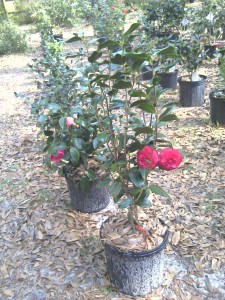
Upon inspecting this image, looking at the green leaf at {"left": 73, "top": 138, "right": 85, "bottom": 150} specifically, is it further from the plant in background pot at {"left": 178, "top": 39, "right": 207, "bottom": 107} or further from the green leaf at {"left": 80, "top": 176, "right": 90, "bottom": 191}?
the plant in background pot at {"left": 178, "top": 39, "right": 207, "bottom": 107}

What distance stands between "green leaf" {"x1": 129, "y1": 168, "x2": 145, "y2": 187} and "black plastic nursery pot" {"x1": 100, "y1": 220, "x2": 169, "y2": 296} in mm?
365

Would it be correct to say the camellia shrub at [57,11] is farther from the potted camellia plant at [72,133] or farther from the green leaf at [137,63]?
the green leaf at [137,63]

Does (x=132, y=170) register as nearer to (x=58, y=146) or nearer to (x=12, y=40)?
(x=58, y=146)

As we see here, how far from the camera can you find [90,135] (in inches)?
86.7

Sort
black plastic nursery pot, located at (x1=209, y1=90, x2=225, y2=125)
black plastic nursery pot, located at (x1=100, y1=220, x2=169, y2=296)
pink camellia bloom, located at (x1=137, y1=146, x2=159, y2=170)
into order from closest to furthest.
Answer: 1. pink camellia bloom, located at (x1=137, y1=146, x2=159, y2=170)
2. black plastic nursery pot, located at (x1=100, y1=220, x2=169, y2=296)
3. black plastic nursery pot, located at (x1=209, y1=90, x2=225, y2=125)

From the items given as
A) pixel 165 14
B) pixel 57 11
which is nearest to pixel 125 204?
pixel 165 14

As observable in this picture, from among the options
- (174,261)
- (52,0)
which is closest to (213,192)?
(174,261)

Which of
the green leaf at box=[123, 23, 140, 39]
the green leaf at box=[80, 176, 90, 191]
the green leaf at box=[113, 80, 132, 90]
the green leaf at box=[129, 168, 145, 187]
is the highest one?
the green leaf at box=[123, 23, 140, 39]

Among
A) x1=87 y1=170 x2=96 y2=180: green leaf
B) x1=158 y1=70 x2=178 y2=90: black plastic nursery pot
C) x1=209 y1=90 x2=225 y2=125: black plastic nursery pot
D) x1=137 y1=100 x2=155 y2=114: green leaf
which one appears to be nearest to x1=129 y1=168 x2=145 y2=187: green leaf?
x1=137 y1=100 x2=155 y2=114: green leaf

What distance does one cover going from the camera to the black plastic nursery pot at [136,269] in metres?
1.67

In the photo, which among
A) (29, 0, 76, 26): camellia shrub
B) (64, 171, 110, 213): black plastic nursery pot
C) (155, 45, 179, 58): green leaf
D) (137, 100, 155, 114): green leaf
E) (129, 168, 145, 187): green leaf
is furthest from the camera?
(29, 0, 76, 26): camellia shrub

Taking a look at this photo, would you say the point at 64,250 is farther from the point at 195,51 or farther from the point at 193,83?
the point at 195,51

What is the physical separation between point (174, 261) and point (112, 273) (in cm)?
43

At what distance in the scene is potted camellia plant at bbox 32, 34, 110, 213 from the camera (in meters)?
1.98
